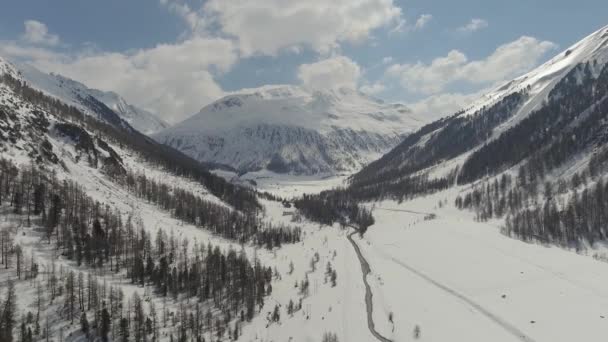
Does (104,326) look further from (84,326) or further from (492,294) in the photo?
(492,294)

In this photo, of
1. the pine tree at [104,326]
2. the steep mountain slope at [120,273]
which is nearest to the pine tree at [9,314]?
the steep mountain slope at [120,273]

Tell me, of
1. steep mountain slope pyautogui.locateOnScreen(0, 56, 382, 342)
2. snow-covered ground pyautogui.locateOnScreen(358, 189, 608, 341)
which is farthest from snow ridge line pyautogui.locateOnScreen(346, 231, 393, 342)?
steep mountain slope pyautogui.locateOnScreen(0, 56, 382, 342)

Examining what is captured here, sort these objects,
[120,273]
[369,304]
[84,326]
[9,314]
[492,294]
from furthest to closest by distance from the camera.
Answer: [120,273] < [369,304] < [492,294] < [84,326] < [9,314]

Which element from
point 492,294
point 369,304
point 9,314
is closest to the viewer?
point 9,314

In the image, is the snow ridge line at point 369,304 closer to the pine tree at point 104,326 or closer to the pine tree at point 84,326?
the pine tree at point 104,326

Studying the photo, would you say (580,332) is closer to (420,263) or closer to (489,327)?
(489,327)

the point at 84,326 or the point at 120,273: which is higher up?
the point at 120,273

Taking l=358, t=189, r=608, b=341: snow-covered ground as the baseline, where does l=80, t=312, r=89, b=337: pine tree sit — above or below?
below

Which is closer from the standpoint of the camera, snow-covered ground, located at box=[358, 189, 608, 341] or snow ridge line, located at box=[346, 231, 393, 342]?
snow-covered ground, located at box=[358, 189, 608, 341]

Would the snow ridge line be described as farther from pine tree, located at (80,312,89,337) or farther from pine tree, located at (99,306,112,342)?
pine tree, located at (80,312,89,337)

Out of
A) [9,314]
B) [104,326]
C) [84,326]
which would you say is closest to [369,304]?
[104,326]

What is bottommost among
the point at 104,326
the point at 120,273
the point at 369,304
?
the point at 104,326

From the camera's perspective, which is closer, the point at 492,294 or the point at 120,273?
the point at 492,294
